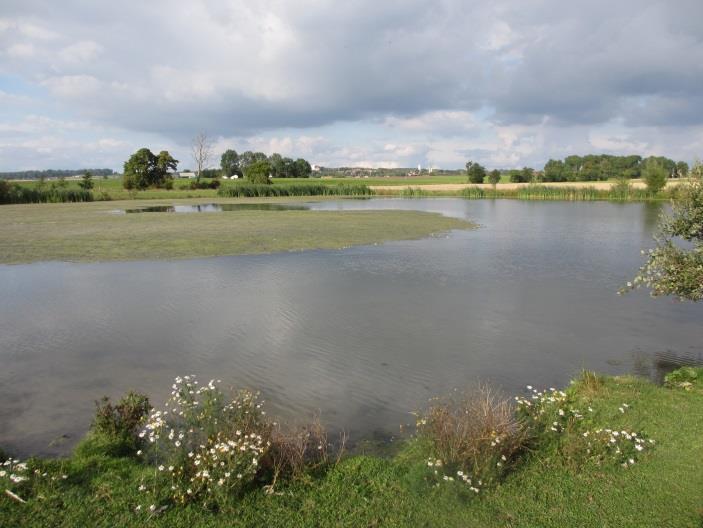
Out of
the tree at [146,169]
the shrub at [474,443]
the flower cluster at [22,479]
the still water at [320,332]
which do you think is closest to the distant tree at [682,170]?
the still water at [320,332]

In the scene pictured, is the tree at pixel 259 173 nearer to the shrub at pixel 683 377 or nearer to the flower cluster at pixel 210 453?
the shrub at pixel 683 377

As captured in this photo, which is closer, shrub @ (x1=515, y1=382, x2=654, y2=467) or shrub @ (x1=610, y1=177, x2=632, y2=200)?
shrub @ (x1=515, y1=382, x2=654, y2=467)

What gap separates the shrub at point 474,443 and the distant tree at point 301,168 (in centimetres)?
14098

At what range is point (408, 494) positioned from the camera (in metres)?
5.09

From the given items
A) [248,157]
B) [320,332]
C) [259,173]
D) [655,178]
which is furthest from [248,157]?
[320,332]

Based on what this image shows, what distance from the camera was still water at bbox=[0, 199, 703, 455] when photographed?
8242 mm

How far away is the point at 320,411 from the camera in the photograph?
7.58 metres

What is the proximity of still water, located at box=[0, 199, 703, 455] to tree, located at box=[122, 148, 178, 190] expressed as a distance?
6782cm

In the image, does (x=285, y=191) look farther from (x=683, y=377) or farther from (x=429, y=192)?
(x=683, y=377)

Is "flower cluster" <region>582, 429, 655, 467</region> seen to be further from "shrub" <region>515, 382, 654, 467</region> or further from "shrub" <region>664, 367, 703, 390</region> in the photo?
"shrub" <region>664, 367, 703, 390</region>

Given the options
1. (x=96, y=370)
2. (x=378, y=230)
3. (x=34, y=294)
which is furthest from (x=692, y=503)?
(x=378, y=230)

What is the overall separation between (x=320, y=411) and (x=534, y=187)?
68.2m

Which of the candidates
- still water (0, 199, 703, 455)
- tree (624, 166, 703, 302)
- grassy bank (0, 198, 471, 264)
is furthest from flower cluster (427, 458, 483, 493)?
grassy bank (0, 198, 471, 264)

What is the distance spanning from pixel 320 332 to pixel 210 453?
6450 mm
